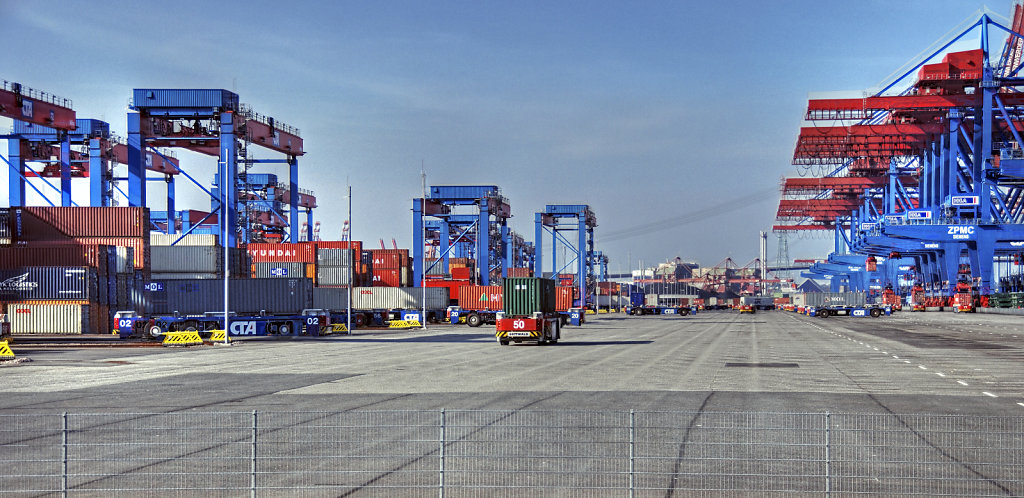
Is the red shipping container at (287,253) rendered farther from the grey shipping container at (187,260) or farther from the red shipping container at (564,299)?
the red shipping container at (564,299)

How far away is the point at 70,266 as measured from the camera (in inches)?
1987

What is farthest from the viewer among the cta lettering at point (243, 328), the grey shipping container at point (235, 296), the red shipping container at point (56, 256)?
the red shipping container at point (56, 256)

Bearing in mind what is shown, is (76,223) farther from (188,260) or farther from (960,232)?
(960,232)

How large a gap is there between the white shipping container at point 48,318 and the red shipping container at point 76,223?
797 cm

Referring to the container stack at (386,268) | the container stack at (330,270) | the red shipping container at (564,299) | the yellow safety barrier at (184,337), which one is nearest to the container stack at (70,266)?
the yellow safety barrier at (184,337)

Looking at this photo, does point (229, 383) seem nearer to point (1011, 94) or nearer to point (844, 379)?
point (844, 379)

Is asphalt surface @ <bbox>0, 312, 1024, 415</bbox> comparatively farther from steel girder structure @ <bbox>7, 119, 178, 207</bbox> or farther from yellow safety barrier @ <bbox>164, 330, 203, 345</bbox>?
steel girder structure @ <bbox>7, 119, 178, 207</bbox>

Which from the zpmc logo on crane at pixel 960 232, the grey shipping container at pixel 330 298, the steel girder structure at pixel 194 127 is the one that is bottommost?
the grey shipping container at pixel 330 298

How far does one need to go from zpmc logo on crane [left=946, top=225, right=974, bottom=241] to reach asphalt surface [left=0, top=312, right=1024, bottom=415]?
159ft

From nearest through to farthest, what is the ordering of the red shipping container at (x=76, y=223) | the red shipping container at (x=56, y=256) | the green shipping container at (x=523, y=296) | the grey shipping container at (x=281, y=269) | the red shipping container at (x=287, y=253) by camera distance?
the green shipping container at (x=523, y=296), the red shipping container at (x=56, y=256), the red shipping container at (x=76, y=223), the grey shipping container at (x=281, y=269), the red shipping container at (x=287, y=253)

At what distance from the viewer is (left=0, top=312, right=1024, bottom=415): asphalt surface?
18469mm

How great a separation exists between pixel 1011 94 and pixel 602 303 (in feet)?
244

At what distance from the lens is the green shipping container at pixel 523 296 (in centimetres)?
4172

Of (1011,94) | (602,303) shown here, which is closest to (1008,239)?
(1011,94)
